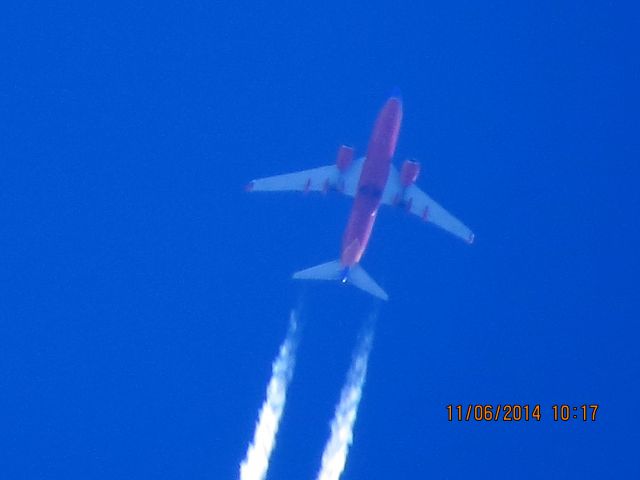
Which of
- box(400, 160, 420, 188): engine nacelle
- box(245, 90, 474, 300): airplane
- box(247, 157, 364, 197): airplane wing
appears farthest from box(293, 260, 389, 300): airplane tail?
box(400, 160, 420, 188): engine nacelle

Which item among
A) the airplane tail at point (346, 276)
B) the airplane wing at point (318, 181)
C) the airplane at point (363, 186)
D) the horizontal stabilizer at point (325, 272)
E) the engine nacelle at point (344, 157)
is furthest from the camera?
the airplane wing at point (318, 181)

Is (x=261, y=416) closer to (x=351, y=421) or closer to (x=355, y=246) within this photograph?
(x=351, y=421)

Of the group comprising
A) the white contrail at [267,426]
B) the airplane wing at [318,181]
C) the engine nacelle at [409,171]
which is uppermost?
the engine nacelle at [409,171]

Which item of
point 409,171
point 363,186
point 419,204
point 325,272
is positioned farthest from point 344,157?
point 325,272

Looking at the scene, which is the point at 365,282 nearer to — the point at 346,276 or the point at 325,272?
the point at 346,276

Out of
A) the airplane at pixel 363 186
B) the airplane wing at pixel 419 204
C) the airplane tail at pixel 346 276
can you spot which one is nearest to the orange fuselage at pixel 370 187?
the airplane at pixel 363 186

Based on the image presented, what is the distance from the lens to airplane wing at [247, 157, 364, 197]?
38.3 metres

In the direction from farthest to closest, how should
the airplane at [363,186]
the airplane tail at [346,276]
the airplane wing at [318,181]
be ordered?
the airplane wing at [318,181], the airplane at [363,186], the airplane tail at [346,276]

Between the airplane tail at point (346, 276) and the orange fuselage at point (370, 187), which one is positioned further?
the orange fuselage at point (370, 187)

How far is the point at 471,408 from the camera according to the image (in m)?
44.0

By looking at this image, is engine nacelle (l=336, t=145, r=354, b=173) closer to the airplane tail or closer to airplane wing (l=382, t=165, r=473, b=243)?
airplane wing (l=382, t=165, r=473, b=243)

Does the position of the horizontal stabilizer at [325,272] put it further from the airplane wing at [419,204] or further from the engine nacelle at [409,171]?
the engine nacelle at [409,171]

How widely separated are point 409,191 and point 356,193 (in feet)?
9.26

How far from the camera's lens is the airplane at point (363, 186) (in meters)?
36.5
